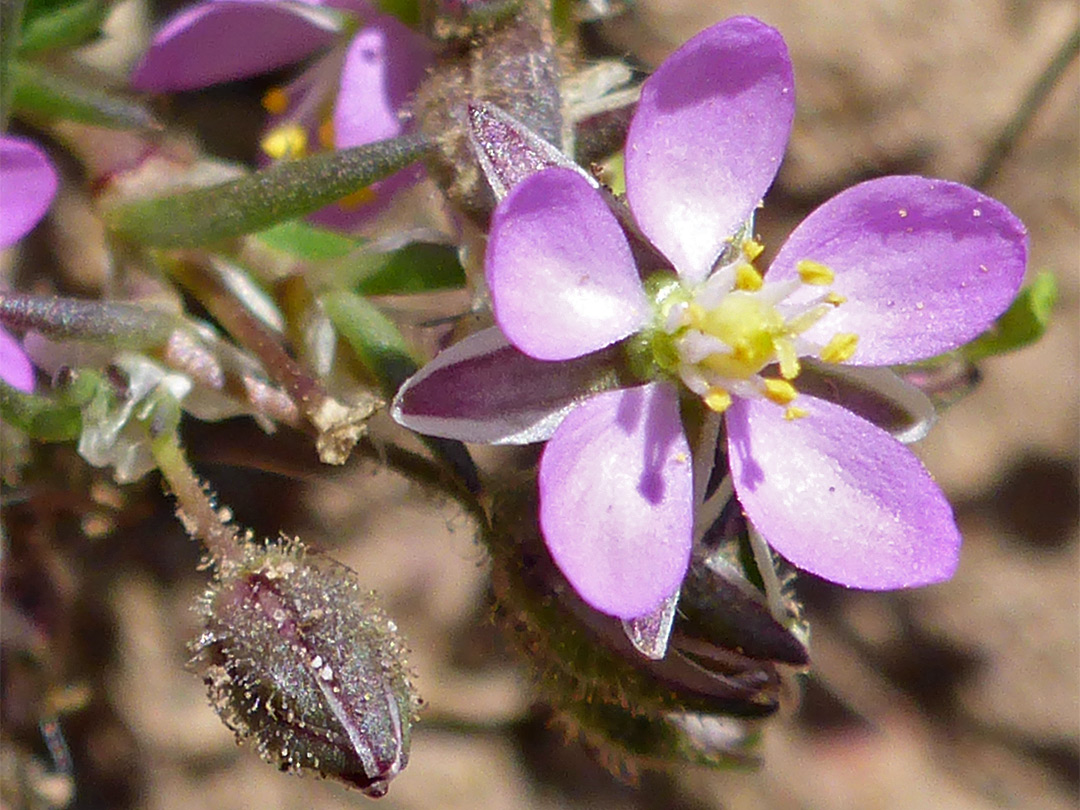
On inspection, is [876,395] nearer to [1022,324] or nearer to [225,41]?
[1022,324]

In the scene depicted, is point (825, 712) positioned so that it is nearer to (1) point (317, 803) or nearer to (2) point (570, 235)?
(1) point (317, 803)

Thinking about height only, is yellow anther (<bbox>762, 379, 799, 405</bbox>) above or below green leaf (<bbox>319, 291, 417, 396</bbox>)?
above

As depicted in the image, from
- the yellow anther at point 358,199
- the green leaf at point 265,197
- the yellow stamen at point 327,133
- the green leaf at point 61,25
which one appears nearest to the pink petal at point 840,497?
the green leaf at point 265,197

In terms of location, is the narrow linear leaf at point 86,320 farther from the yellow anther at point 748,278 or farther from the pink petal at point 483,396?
the yellow anther at point 748,278

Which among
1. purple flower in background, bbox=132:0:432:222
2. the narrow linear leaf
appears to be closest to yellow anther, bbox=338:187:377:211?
purple flower in background, bbox=132:0:432:222

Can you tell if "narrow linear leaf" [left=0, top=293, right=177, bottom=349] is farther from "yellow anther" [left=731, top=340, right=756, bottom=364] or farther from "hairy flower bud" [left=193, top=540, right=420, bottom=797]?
"yellow anther" [left=731, top=340, right=756, bottom=364]

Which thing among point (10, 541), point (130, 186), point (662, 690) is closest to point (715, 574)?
point (662, 690)

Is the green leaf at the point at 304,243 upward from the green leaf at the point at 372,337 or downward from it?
downward
